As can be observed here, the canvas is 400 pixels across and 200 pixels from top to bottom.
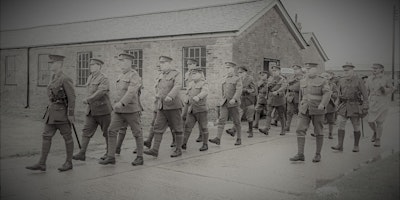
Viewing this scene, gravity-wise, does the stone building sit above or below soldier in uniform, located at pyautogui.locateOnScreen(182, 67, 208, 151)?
above

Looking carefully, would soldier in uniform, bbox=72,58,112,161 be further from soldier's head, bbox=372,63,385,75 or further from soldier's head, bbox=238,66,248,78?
soldier's head, bbox=372,63,385,75

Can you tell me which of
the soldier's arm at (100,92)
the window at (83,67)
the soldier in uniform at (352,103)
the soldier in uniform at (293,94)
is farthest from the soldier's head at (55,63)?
the window at (83,67)

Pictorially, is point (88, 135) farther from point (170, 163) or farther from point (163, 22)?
point (163, 22)

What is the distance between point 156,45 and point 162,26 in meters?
1.33

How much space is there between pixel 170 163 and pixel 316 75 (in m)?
3.33

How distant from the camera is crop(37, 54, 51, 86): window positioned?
21.4 m

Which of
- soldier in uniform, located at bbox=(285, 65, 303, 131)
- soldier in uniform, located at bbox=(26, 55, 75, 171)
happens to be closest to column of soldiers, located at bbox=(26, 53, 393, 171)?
soldier in uniform, located at bbox=(26, 55, 75, 171)

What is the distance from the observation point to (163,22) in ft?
60.6

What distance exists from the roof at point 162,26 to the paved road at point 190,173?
25.0ft

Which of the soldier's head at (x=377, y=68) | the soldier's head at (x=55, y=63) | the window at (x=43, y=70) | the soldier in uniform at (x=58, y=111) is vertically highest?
the window at (x=43, y=70)

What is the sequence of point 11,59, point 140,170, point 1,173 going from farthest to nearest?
point 11,59 < point 140,170 < point 1,173

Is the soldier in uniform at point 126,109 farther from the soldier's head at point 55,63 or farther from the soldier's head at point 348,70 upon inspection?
the soldier's head at point 348,70

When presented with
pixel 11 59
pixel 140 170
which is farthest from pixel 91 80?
pixel 11 59

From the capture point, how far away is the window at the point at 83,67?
19641 mm
